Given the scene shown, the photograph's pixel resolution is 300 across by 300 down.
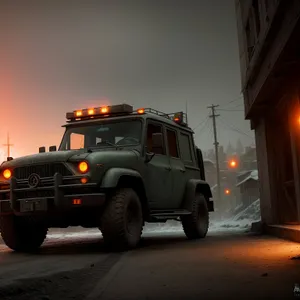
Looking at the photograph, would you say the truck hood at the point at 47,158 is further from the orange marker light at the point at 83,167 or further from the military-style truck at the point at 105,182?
the orange marker light at the point at 83,167

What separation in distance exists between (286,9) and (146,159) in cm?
348

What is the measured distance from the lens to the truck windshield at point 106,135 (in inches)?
325

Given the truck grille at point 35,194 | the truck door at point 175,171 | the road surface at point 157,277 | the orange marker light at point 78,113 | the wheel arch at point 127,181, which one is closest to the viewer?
the road surface at point 157,277

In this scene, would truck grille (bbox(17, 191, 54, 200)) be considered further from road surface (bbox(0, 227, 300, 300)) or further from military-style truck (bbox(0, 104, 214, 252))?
road surface (bbox(0, 227, 300, 300))

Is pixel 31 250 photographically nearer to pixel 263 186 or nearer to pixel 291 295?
pixel 291 295

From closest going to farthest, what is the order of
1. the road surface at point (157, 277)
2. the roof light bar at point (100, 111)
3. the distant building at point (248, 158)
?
the road surface at point (157, 277) < the roof light bar at point (100, 111) < the distant building at point (248, 158)

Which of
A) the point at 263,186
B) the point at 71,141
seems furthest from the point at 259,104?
the point at 71,141

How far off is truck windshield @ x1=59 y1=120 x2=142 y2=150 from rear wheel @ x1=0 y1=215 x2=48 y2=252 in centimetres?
178

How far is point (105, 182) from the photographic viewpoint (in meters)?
6.88

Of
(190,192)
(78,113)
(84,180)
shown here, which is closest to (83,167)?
(84,180)

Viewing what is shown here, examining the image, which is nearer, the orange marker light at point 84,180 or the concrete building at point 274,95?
the orange marker light at point 84,180

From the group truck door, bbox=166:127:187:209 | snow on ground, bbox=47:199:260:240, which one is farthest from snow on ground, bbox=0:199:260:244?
truck door, bbox=166:127:187:209

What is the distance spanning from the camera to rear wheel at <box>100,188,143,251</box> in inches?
270

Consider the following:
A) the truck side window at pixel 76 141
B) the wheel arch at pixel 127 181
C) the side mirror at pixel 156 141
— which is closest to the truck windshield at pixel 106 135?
the truck side window at pixel 76 141
